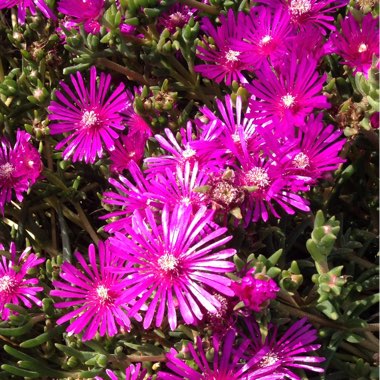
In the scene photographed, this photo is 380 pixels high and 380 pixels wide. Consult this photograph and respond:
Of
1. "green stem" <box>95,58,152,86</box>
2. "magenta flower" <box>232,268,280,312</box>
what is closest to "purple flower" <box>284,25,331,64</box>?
"green stem" <box>95,58,152,86</box>

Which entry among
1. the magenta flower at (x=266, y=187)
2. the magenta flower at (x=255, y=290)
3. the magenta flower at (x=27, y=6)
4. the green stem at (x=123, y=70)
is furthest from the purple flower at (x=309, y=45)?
the magenta flower at (x=27, y=6)

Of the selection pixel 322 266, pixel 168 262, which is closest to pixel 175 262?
pixel 168 262

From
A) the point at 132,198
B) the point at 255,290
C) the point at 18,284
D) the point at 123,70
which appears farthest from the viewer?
the point at 123,70

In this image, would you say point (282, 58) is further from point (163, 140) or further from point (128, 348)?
point (128, 348)

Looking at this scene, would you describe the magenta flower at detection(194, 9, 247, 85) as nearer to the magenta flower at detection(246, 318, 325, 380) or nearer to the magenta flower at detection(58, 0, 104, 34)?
the magenta flower at detection(58, 0, 104, 34)

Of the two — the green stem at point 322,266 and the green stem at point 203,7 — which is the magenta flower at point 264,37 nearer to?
the green stem at point 203,7

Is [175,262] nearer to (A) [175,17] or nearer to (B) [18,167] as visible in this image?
(B) [18,167]
